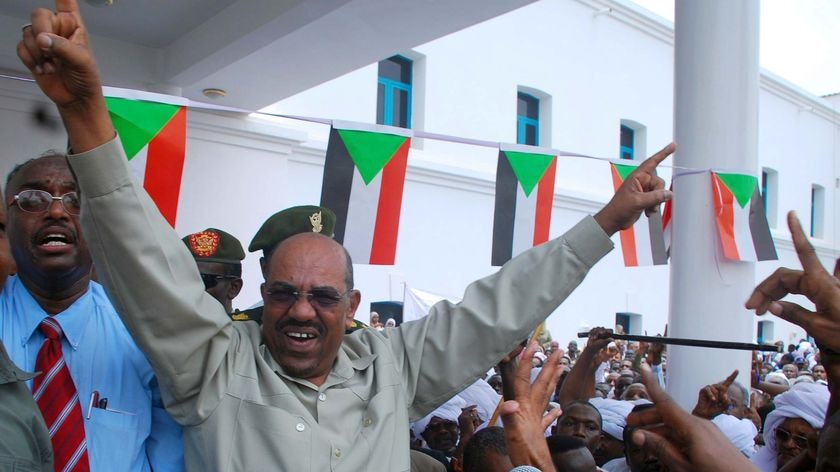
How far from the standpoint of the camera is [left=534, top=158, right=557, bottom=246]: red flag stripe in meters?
4.75

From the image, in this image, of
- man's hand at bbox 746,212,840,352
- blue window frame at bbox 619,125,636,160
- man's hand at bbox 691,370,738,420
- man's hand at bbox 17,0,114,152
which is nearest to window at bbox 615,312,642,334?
blue window frame at bbox 619,125,636,160

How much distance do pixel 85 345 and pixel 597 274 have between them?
48.7 ft

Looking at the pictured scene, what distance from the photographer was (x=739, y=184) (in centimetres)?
505

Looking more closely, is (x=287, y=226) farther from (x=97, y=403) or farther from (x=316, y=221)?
(x=97, y=403)

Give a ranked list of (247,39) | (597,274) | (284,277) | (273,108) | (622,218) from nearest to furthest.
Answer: (284,277) → (622,218) → (247,39) → (273,108) → (597,274)

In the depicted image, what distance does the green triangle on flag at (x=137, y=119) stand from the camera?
12.6ft

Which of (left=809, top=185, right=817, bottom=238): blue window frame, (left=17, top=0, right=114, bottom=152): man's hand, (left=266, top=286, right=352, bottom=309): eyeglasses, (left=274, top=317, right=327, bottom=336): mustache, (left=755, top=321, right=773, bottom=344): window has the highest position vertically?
(left=809, top=185, right=817, bottom=238): blue window frame

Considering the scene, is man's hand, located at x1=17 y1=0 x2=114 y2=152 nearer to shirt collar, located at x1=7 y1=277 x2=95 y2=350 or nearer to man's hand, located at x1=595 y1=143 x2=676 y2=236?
shirt collar, located at x1=7 y1=277 x2=95 y2=350

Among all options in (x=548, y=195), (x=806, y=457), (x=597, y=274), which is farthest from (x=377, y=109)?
(x=806, y=457)

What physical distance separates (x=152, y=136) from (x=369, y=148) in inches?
44.6

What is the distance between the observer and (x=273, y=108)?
32.8ft

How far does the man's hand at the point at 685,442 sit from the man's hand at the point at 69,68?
4.64ft

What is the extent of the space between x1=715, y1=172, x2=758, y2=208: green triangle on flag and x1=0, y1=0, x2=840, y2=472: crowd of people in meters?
2.87

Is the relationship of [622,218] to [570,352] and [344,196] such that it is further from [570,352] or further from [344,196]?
[570,352]
